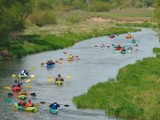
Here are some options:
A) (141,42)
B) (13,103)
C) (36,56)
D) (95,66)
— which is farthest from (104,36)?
(13,103)

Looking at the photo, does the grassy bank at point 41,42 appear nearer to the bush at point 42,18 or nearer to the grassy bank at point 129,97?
the bush at point 42,18

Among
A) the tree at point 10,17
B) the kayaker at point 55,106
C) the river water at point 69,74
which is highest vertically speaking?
the tree at point 10,17

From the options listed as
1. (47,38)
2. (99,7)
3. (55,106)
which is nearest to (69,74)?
(55,106)

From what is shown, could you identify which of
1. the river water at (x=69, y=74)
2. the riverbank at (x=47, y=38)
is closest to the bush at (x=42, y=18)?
the riverbank at (x=47, y=38)

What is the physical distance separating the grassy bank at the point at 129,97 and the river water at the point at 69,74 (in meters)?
0.90

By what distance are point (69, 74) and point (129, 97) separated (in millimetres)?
15018

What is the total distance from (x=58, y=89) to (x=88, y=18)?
98802mm

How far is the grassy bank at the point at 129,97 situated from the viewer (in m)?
27.8

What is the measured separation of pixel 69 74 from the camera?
148 feet

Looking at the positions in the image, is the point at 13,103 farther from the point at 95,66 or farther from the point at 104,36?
the point at 104,36

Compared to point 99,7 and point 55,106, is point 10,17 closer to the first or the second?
point 55,106

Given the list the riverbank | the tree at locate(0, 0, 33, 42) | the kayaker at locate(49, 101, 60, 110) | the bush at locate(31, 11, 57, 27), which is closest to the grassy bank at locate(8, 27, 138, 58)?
the riverbank

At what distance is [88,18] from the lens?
13525 cm

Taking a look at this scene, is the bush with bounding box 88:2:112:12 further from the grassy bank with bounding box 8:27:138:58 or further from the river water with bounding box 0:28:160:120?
the river water with bounding box 0:28:160:120
